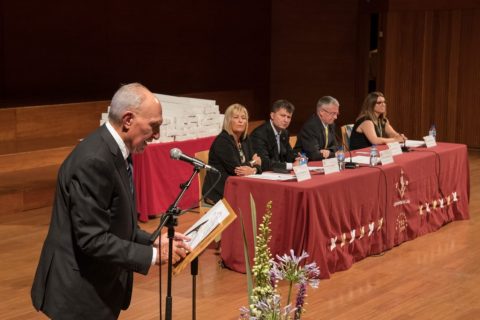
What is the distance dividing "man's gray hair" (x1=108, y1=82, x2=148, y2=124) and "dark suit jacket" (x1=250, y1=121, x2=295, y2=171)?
12.3ft

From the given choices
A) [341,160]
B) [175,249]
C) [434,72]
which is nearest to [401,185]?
[341,160]

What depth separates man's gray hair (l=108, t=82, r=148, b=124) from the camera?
241 cm

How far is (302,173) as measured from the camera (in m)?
5.16

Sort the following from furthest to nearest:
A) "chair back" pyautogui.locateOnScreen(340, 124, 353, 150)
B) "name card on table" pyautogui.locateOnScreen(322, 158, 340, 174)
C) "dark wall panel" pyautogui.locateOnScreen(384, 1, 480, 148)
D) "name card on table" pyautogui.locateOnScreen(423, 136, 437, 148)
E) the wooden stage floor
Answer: "dark wall panel" pyautogui.locateOnScreen(384, 1, 480, 148) → "chair back" pyautogui.locateOnScreen(340, 124, 353, 150) → "name card on table" pyautogui.locateOnScreen(423, 136, 437, 148) → "name card on table" pyautogui.locateOnScreen(322, 158, 340, 174) → the wooden stage floor

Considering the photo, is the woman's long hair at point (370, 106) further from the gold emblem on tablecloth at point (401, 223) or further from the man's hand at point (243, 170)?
the man's hand at point (243, 170)

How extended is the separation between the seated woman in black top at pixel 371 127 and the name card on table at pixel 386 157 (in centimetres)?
99

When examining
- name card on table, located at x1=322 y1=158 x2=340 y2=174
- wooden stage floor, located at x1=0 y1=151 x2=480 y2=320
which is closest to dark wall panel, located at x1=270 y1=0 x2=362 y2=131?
wooden stage floor, located at x1=0 y1=151 x2=480 y2=320

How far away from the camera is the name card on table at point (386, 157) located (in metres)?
5.87

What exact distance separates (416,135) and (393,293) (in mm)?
7101

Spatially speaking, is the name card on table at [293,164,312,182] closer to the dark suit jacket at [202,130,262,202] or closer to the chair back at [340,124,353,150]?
the dark suit jacket at [202,130,262,202]

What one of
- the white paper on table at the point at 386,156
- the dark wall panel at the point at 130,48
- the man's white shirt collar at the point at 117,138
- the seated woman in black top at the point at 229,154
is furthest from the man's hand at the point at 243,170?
the dark wall panel at the point at 130,48

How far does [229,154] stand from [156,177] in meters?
1.39

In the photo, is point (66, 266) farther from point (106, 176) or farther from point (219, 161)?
point (219, 161)

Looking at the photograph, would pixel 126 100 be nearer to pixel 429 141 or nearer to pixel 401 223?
pixel 401 223
